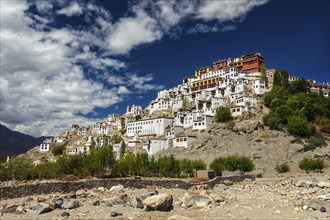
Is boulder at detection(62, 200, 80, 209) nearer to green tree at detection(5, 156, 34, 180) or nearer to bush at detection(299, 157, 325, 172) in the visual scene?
green tree at detection(5, 156, 34, 180)

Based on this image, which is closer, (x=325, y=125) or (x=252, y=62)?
(x=325, y=125)

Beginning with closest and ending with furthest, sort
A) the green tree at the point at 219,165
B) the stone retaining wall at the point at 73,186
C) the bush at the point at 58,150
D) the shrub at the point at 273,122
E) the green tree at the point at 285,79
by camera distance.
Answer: the stone retaining wall at the point at 73,186 → the green tree at the point at 219,165 → the shrub at the point at 273,122 → the green tree at the point at 285,79 → the bush at the point at 58,150

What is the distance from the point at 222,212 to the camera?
66.5 ft

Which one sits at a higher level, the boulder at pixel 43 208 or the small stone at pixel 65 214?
the boulder at pixel 43 208

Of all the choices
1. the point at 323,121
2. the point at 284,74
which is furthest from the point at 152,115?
the point at 323,121

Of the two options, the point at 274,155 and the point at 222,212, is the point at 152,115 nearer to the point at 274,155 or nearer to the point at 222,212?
the point at 274,155

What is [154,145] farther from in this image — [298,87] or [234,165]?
[298,87]

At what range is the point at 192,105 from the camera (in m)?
118

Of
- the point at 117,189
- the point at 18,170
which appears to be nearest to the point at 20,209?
the point at 117,189

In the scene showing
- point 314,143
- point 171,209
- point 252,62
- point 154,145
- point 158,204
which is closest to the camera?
point 158,204

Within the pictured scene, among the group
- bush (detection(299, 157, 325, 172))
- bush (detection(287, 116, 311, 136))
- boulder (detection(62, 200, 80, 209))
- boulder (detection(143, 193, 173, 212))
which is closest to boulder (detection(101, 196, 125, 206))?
boulder (detection(62, 200, 80, 209))

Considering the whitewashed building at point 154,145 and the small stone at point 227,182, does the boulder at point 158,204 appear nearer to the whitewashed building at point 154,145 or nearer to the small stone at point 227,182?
the small stone at point 227,182

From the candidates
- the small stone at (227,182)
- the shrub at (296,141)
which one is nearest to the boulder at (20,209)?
the small stone at (227,182)

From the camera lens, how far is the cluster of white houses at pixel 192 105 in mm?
98625
